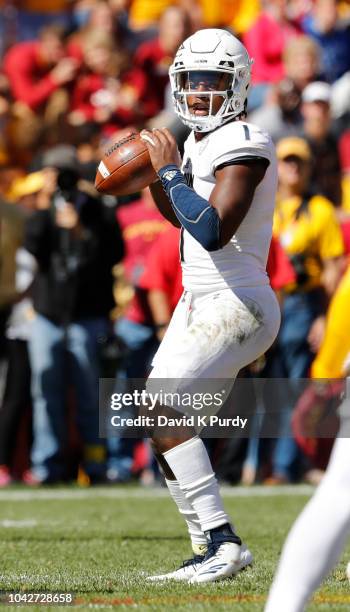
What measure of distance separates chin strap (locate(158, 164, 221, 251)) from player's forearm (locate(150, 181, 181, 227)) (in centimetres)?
54

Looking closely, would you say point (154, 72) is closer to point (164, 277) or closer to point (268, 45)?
point (268, 45)

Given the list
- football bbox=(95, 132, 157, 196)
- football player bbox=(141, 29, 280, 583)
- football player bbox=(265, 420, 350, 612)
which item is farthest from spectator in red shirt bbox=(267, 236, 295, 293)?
football player bbox=(265, 420, 350, 612)

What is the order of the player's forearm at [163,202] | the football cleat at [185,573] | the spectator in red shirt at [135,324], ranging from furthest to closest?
1. the spectator in red shirt at [135,324]
2. the player's forearm at [163,202]
3. the football cleat at [185,573]

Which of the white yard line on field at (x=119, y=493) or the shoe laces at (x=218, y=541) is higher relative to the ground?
the shoe laces at (x=218, y=541)

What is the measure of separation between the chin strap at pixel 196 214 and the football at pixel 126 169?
0.41m

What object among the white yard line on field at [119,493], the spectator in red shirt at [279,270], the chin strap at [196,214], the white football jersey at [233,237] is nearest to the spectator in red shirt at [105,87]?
the spectator in red shirt at [279,270]

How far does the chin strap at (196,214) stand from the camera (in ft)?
15.5

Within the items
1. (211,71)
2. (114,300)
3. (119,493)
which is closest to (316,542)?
(211,71)

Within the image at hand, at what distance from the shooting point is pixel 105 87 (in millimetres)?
11602

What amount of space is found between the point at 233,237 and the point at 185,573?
1326 mm

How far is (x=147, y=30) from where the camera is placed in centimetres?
1257

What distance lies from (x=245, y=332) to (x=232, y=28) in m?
8.14

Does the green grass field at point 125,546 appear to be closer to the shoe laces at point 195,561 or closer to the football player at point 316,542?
the shoe laces at point 195,561

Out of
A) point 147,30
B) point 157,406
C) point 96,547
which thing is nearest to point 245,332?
point 157,406
